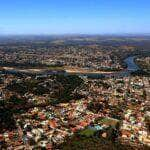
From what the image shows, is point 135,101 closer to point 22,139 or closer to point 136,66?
point 22,139

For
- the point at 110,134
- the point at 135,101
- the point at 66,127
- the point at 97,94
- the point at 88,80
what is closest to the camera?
the point at 110,134

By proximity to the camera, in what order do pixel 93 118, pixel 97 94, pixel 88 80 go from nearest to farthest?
pixel 93 118
pixel 97 94
pixel 88 80

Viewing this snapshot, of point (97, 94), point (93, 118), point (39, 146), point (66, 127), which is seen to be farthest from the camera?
point (97, 94)

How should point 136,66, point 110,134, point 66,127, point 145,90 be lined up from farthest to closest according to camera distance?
point 136,66 → point 145,90 → point 66,127 → point 110,134

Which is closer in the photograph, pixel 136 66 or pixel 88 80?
pixel 88 80

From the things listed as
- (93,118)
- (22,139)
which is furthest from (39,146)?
(93,118)

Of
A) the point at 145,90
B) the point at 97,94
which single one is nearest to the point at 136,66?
the point at 145,90

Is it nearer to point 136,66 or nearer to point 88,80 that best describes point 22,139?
point 88,80

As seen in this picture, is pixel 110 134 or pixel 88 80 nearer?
pixel 110 134

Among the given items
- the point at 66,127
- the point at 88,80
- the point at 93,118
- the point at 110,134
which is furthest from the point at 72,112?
the point at 88,80
